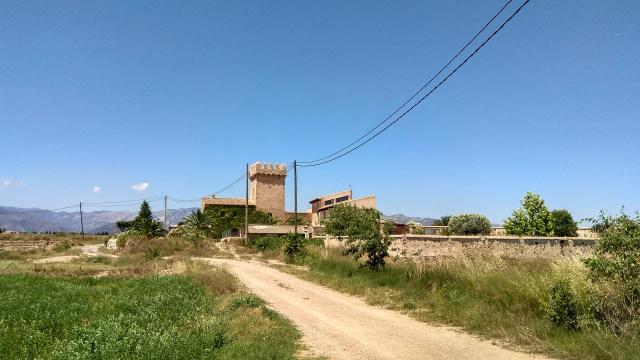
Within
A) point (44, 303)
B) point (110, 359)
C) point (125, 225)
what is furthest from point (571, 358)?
point (125, 225)

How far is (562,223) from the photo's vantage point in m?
41.0

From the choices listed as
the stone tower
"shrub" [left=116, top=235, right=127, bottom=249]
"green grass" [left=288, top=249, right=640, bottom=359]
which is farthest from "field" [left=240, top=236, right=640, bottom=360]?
the stone tower

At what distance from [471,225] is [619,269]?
4110 cm

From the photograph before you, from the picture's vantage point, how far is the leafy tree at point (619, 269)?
7.60 metres

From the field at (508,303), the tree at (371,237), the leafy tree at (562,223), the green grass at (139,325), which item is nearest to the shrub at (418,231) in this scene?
the leafy tree at (562,223)

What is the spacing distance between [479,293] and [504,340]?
2.84 m

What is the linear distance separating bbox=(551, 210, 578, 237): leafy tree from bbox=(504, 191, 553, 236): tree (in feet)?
1.77

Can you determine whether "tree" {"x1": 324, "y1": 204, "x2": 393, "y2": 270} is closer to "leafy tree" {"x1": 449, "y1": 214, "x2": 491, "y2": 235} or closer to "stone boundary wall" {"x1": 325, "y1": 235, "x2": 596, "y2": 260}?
"stone boundary wall" {"x1": 325, "y1": 235, "x2": 596, "y2": 260}

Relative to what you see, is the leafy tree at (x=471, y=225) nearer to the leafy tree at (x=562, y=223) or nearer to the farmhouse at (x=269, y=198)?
the leafy tree at (x=562, y=223)

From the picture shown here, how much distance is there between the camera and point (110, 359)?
6391mm

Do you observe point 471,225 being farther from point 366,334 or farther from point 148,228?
point 148,228

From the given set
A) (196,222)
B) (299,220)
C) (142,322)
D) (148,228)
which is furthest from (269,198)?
(142,322)

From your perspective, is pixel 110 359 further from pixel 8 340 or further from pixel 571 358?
pixel 571 358

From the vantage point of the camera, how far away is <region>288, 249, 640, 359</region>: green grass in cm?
728
